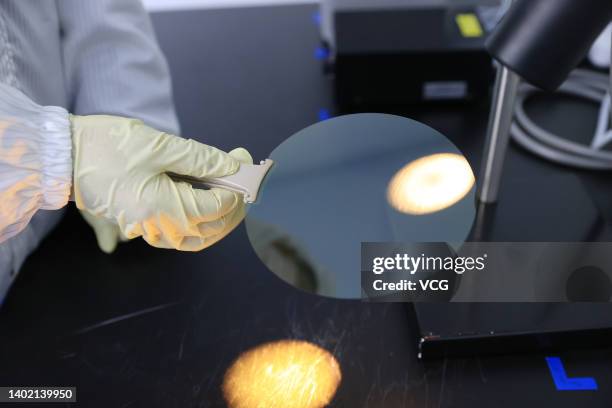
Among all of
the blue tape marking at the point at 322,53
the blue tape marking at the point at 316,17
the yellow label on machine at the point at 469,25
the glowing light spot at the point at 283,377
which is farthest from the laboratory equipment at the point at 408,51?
the glowing light spot at the point at 283,377

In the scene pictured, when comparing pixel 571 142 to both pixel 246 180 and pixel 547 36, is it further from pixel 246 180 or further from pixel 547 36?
pixel 246 180

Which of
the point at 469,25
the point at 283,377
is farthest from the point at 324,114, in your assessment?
the point at 283,377

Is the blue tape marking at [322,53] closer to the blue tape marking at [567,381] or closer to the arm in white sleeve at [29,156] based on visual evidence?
the arm in white sleeve at [29,156]

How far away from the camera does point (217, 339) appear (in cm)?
90

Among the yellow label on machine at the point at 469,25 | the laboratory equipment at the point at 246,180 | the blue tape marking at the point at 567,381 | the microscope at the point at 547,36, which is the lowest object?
the blue tape marking at the point at 567,381

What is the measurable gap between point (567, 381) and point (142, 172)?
2.21 feet

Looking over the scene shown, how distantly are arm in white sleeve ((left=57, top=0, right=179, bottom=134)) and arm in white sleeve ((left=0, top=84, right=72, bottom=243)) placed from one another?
316 millimetres

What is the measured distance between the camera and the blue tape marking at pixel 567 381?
0.82m

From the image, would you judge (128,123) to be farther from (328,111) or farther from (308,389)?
(328,111)

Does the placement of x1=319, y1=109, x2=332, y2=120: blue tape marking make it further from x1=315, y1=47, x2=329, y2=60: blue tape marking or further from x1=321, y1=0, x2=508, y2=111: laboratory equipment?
x1=315, y1=47, x2=329, y2=60: blue tape marking

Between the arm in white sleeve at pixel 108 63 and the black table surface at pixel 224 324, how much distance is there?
7.7 inches

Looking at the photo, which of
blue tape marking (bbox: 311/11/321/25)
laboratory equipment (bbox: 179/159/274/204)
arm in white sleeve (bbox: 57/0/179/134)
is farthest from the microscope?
blue tape marking (bbox: 311/11/321/25)

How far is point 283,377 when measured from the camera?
33.3 inches

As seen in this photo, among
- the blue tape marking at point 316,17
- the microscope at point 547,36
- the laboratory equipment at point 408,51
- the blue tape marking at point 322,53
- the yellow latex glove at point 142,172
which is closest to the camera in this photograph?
the microscope at point 547,36
